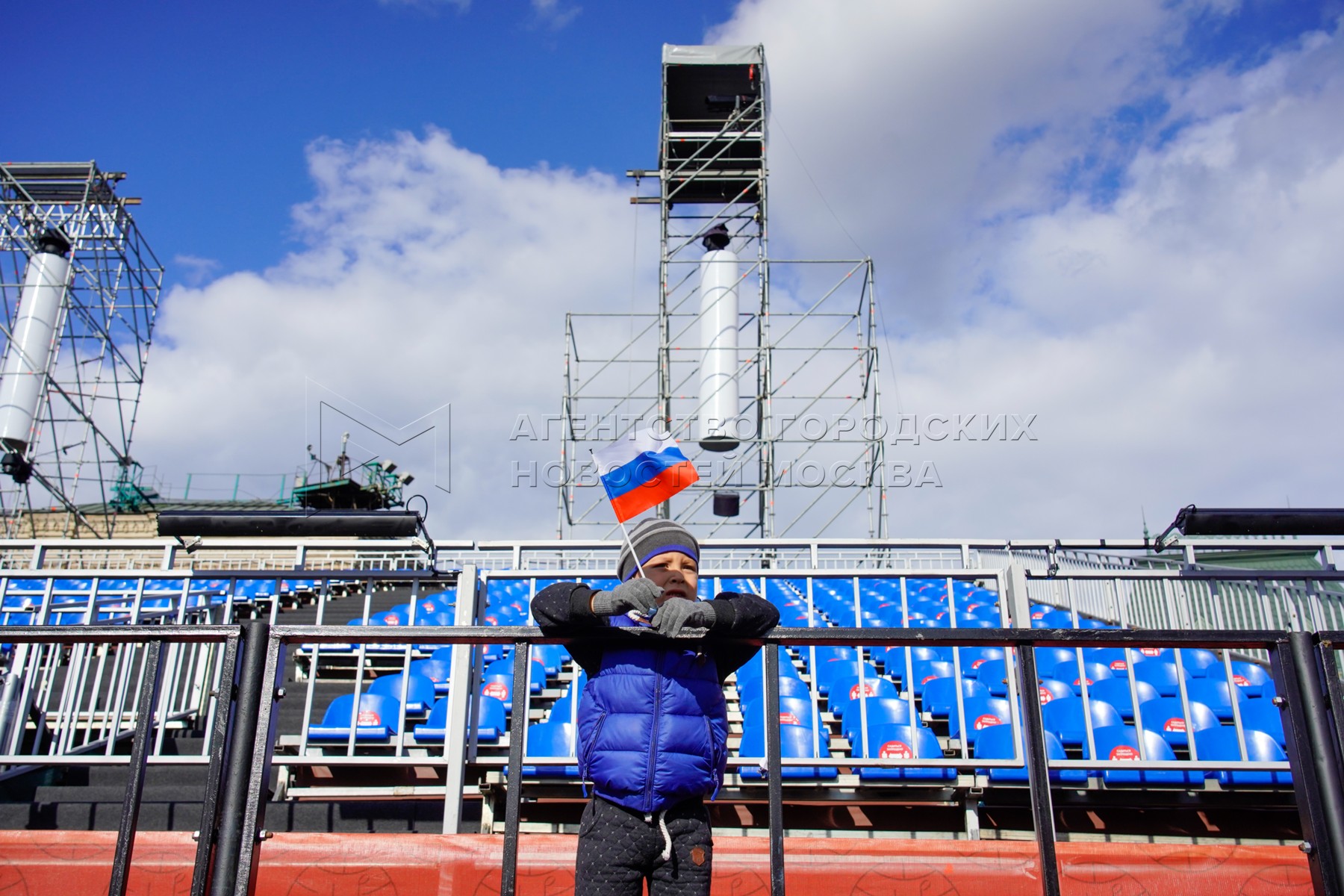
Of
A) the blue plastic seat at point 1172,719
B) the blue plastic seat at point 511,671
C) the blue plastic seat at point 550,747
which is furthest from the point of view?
the blue plastic seat at point 511,671

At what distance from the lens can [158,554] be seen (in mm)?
19953

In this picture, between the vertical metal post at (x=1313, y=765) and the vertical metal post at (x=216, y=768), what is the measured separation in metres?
2.59

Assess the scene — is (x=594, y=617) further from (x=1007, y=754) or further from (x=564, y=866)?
(x=1007, y=754)

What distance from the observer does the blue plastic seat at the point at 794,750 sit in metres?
4.09

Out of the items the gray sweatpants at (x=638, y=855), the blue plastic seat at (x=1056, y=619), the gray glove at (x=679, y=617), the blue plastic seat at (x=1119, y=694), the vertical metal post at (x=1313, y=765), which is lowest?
the gray sweatpants at (x=638, y=855)

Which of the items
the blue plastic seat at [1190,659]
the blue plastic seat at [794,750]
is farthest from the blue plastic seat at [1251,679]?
the blue plastic seat at [794,750]

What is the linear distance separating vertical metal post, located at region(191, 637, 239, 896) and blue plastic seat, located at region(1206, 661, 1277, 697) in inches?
226

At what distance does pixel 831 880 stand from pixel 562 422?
13716 millimetres

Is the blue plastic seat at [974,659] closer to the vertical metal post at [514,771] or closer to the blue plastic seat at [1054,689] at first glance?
the blue plastic seat at [1054,689]

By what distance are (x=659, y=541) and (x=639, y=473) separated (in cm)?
22

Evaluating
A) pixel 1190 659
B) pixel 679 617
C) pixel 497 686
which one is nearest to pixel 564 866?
pixel 679 617

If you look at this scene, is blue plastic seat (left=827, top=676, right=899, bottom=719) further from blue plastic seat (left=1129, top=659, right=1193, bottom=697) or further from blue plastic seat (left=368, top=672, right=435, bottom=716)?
blue plastic seat (left=368, top=672, right=435, bottom=716)

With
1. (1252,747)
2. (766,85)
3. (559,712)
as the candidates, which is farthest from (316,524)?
(766,85)

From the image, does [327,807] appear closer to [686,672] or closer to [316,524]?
[316,524]
